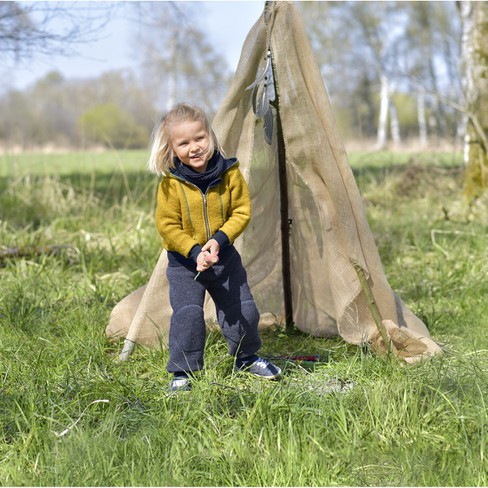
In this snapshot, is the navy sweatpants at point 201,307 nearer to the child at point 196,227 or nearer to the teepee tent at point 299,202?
the child at point 196,227

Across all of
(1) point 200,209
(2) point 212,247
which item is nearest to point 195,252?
(2) point 212,247

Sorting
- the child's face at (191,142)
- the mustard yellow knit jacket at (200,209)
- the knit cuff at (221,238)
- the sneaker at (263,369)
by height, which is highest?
the child's face at (191,142)

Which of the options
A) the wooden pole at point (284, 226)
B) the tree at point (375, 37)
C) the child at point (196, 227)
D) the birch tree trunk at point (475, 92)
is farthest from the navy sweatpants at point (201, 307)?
the tree at point (375, 37)

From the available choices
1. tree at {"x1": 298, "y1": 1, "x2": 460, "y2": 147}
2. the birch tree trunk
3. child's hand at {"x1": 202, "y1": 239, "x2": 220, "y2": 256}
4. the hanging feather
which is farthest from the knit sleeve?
tree at {"x1": 298, "y1": 1, "x2": 460, "y2": 147}

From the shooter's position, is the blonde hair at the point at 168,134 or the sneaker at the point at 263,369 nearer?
the blonde hair at the point at 168,134

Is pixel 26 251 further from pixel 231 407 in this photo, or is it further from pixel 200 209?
pixel 231 407

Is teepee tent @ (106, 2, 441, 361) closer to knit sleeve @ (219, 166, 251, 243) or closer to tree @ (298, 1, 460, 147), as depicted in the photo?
knit sleeve @ (219, 166, 251, 243)

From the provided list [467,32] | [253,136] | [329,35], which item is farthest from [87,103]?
[253,136]

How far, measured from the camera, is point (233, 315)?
3.20 m

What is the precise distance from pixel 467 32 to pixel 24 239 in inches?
213

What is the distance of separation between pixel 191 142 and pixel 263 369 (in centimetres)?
107

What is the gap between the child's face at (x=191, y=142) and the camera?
3.05 m

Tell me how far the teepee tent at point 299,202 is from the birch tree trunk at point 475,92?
→ 14.3ft

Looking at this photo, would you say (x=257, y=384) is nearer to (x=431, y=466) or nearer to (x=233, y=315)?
(x=233, y=315)
